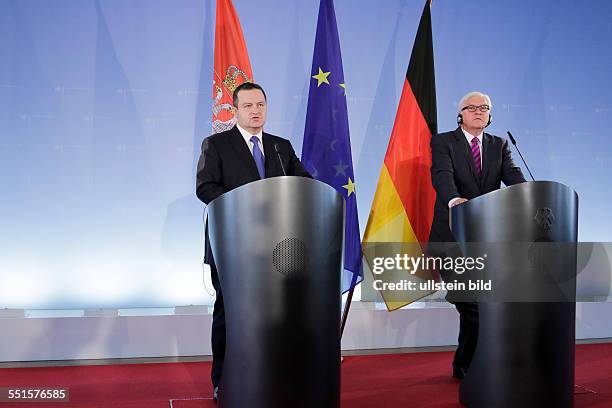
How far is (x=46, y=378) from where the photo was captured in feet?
9.28

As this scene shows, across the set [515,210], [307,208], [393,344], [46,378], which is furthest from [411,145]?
[46,378]

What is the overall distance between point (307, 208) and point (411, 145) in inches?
77.3

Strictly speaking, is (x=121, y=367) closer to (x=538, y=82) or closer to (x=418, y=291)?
(x=418, y=291)

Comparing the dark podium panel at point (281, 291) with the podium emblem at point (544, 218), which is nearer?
the dark podium panel at point (281, 291)

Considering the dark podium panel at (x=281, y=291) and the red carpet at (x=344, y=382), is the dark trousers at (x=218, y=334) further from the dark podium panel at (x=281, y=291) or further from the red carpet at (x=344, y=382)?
the dark podium panel at (x=281, y=291)

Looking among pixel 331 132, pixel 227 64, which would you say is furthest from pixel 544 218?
pixel 227 64

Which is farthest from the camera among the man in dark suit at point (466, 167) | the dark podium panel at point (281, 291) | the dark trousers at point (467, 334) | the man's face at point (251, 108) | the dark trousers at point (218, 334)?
the man in dark suit at point (466, 167)

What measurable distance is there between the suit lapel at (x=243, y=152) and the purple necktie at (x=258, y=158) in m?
0.03

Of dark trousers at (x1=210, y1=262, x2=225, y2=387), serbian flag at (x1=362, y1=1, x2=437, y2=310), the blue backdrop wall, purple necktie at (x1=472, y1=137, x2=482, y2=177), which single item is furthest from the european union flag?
dark trousers at (x1=210, y1=262, x2=225, y2=387)

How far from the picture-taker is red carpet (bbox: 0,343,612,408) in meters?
2.42

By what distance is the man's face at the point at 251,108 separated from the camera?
2.45 metres

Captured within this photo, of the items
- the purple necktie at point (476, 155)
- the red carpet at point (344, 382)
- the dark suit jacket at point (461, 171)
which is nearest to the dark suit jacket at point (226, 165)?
the red carpet at point (344, 382)

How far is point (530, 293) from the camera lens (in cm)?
212

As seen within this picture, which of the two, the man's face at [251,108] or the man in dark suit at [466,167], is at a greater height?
the man's face at [251,108]
